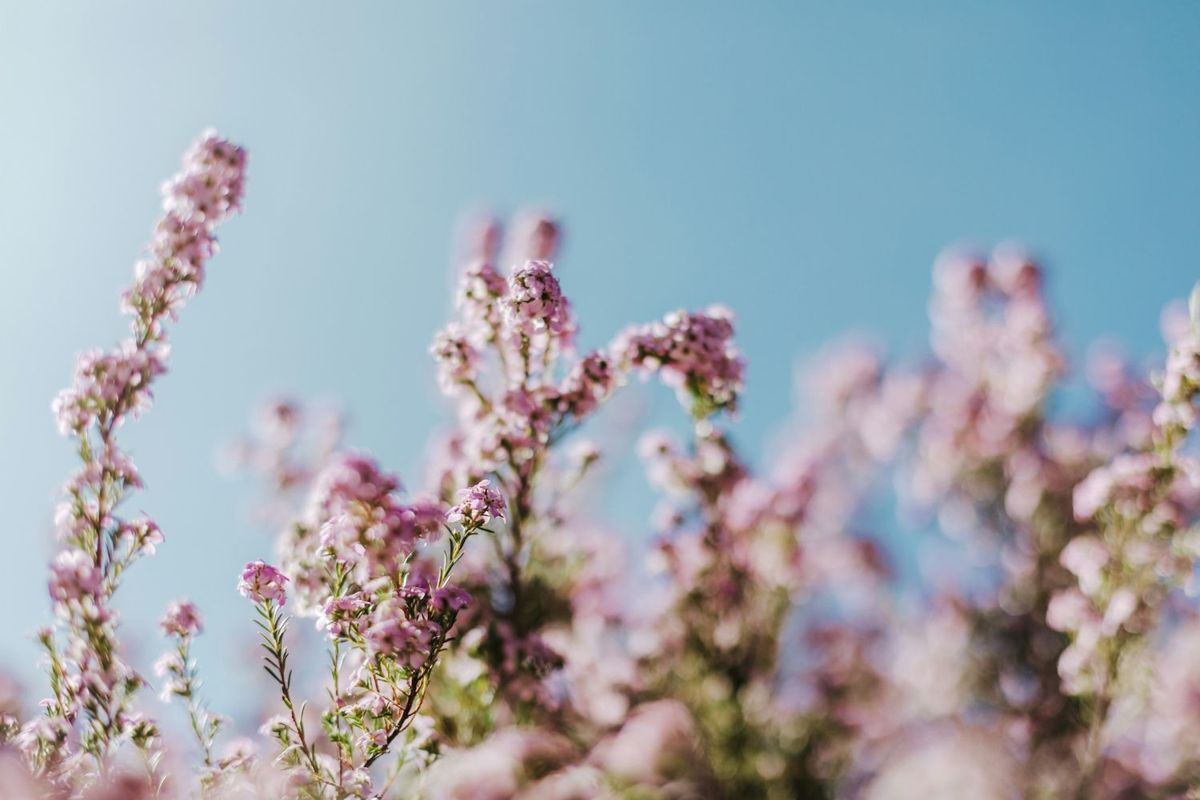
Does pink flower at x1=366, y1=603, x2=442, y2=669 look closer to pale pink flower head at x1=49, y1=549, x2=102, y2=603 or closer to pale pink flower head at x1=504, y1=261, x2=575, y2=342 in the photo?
pale pink flower head at x1=49, y1=549, x2=102, y2=603

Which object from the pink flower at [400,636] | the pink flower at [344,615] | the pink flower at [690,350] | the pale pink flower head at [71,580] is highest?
the pink flower at [690,350]

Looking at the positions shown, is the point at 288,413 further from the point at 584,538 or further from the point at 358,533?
the point at 358,533

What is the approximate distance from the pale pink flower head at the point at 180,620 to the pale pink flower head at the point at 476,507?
102cm

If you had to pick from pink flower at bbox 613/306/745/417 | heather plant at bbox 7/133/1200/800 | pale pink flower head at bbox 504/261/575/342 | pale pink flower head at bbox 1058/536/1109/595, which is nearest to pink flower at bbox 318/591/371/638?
heather plant at bbox 7/133/1200/800

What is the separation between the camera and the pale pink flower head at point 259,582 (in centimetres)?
247

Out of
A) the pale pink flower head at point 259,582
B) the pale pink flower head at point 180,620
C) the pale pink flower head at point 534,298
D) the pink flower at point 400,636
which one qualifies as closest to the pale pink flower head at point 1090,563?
the pale pink flower head at point 534,298

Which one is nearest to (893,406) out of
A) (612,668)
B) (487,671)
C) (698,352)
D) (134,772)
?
(612,668)

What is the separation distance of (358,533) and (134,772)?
38.1 inches

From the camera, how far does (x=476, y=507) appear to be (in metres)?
2.50

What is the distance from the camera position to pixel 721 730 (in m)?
4.41

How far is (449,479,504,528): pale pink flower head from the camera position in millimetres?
2508

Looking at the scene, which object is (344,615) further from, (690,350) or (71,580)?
(690,350)

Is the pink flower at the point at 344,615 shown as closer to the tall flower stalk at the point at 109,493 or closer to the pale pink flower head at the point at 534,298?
the tall flower stalk at the point at 109,493

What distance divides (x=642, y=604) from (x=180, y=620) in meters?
3.54
